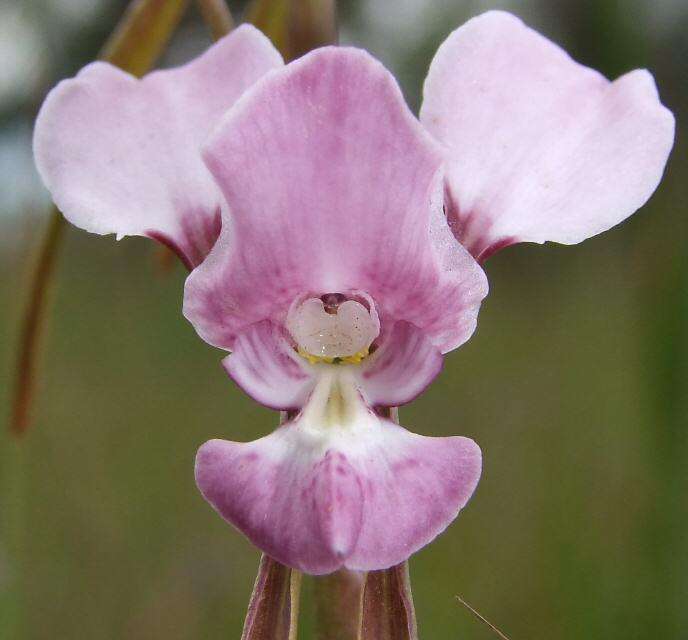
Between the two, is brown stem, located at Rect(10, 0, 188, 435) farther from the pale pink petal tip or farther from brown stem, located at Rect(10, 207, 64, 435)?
the pale pink petal tip

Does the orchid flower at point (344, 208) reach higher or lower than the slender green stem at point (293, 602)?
higher

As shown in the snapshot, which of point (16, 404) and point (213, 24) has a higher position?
point (213, 24)

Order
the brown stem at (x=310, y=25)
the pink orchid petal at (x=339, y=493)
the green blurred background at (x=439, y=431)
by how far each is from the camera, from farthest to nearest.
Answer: the green blurred background at (x=439, y=431) → the brown stem at (x=310, y=25) → the pink orchid petal at (x=339, y=493)

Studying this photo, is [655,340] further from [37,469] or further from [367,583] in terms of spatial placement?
[37,469]

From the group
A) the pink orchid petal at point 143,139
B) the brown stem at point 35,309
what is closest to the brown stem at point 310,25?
the pink orchid petal at point 143,139

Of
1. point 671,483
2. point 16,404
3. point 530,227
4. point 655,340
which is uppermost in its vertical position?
point 530,227

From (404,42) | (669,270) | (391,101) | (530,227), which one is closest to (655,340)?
(669,270)

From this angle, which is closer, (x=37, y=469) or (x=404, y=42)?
(x=37, y=469)

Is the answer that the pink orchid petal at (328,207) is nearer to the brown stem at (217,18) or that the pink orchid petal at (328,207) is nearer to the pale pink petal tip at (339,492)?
the pale pink petal tip at (339,492)
